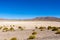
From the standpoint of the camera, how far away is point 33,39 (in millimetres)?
18484

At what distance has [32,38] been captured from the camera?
19078 mm

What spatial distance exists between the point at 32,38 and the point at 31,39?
2.15 feet

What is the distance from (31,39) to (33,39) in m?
0.24

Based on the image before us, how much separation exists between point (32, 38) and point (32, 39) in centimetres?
66

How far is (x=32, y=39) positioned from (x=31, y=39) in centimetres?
12

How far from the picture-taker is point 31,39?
1844cm

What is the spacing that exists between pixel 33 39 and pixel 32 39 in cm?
14

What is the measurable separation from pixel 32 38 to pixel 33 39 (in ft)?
1.99

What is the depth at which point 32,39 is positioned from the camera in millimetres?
18422
